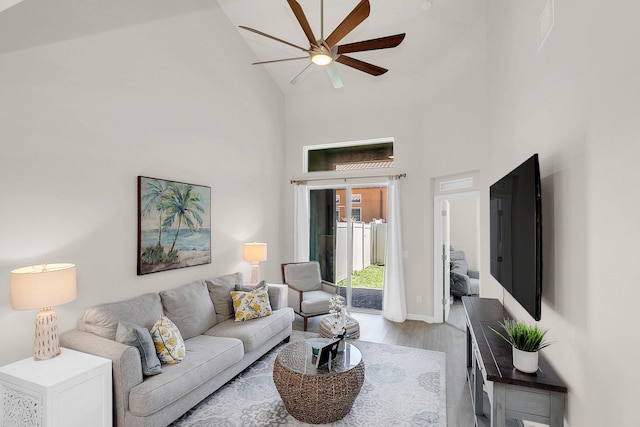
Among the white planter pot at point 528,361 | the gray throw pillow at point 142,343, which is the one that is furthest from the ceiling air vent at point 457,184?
the gray throw pillow at point 142,343

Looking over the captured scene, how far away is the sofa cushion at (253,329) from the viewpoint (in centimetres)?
330

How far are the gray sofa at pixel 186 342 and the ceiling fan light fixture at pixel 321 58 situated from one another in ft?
9.23

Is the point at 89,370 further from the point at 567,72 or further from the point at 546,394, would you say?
the point at 567,72

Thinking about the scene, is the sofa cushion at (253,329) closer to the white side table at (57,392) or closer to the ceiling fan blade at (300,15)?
the white side table at (57,392)

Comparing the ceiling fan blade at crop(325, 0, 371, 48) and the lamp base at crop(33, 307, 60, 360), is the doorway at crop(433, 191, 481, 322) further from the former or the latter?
the lamp base at crop(33, 307, 60, 360)

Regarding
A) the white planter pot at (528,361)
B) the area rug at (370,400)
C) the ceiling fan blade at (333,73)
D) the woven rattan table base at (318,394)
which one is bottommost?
the area rug at (370,400)

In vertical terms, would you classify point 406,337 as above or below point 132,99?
below

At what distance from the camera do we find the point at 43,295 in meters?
2.09

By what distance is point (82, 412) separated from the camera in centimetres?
203

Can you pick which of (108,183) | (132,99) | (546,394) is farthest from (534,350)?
(132,99)

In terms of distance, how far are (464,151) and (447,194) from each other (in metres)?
0.73

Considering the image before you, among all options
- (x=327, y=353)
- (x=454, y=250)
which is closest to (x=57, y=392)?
(x=327, y=353)

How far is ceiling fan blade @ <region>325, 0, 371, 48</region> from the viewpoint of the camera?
2520 millimetres

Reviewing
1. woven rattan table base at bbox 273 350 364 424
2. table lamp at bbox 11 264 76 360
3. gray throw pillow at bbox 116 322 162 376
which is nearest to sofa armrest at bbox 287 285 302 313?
woven rattan table base at bbox 273 350 364 424
